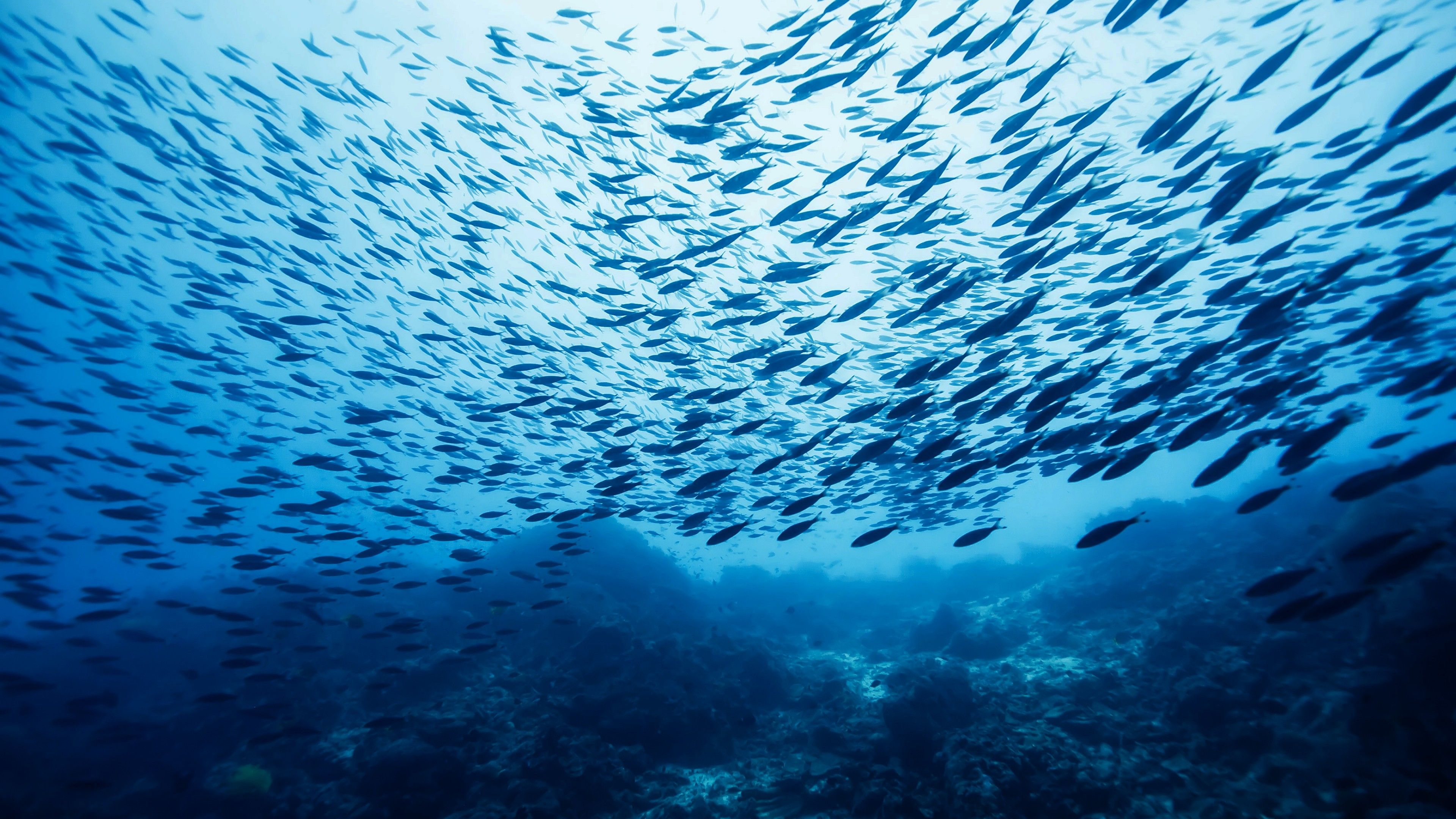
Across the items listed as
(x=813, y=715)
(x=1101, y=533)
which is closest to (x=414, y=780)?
(x=813, y=715)

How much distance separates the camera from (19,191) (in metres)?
11.7

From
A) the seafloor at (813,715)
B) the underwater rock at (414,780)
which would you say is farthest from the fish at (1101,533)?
the underwater rock at (414,780)

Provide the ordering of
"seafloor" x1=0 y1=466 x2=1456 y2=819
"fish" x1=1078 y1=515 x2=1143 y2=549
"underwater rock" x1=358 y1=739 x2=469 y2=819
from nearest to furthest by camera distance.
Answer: "fish" x1=1078 y1=515 x2=1143 y2=549, "seafloor" x1=0 y1=466 x2=1456 y2=819, "underwater rock" x1=358 y1=739 x2=469 y2=819

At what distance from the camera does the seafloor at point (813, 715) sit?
6.90m

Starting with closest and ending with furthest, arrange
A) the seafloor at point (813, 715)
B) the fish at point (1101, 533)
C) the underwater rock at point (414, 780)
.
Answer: the fish at point (1101, 533) → the seafloor at point (813, 715) → the underwater rock at point (414, 780)

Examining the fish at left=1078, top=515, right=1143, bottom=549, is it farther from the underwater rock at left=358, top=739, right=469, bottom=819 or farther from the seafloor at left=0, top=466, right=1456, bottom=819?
the underwater rock at left=358, top=739, right=469, bottom=819

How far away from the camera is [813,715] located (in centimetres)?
1226

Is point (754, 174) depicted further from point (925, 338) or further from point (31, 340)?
point (31, 340)

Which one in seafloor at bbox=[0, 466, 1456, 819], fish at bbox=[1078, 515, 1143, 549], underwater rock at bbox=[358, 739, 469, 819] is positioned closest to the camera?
fish at bbox=[1078, 515, 1143, 549]

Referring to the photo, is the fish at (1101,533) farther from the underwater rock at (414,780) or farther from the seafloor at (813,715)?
the underwater rock at (414,780)

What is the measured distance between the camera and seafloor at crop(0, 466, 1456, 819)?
690 cm

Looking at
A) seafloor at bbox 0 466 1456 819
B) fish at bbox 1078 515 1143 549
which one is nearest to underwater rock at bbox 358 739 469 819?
seafloor at bbox 0 466 1456 819

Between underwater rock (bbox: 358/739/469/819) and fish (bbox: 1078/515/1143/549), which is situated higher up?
fish (bbox: 1078/515/1143/549)

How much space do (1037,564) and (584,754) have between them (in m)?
33.9
